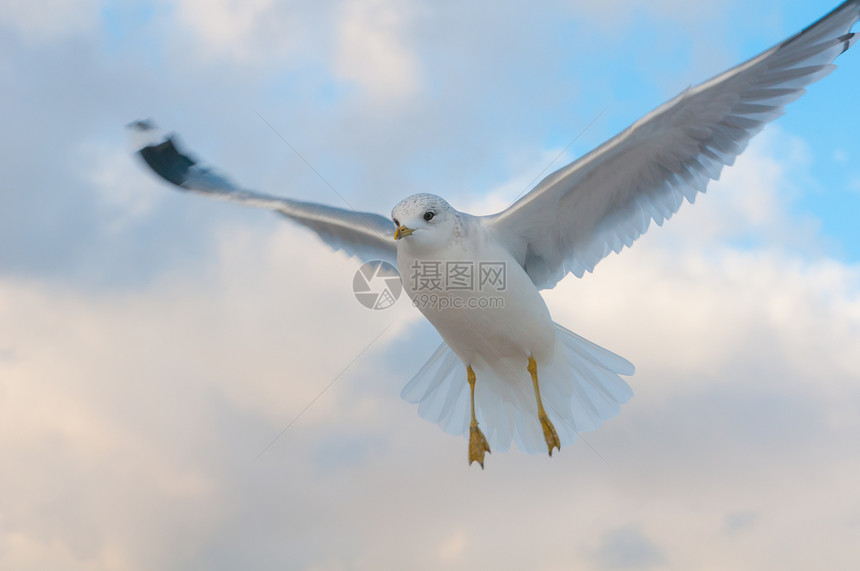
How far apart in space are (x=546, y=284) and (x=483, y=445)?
3.63 feet

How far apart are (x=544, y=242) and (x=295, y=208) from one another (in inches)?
70.4

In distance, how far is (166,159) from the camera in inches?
290

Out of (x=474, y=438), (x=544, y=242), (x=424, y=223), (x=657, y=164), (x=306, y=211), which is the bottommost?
(x=474, y=438)

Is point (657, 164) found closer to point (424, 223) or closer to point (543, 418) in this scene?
point (424, 223)

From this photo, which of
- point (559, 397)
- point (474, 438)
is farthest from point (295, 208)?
point (559, 397)

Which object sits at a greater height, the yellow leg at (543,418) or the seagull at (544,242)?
the seagull at (544,242)

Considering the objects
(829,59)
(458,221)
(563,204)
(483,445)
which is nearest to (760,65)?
(829,59)

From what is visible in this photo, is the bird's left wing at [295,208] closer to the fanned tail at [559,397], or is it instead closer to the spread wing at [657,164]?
the fanned tail at [559,397]

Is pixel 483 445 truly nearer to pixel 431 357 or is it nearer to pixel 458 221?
pixel 431 357

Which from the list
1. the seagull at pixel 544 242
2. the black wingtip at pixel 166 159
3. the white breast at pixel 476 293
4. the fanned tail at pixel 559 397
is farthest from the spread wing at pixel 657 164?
the black wingtip at pixel 166 159

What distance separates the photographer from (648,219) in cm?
586

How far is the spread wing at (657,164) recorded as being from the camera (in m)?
5.20

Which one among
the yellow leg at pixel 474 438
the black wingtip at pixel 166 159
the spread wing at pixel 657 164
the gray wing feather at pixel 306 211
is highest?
the black wingtip at pixel 166 159

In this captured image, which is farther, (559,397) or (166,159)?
(166,159)
